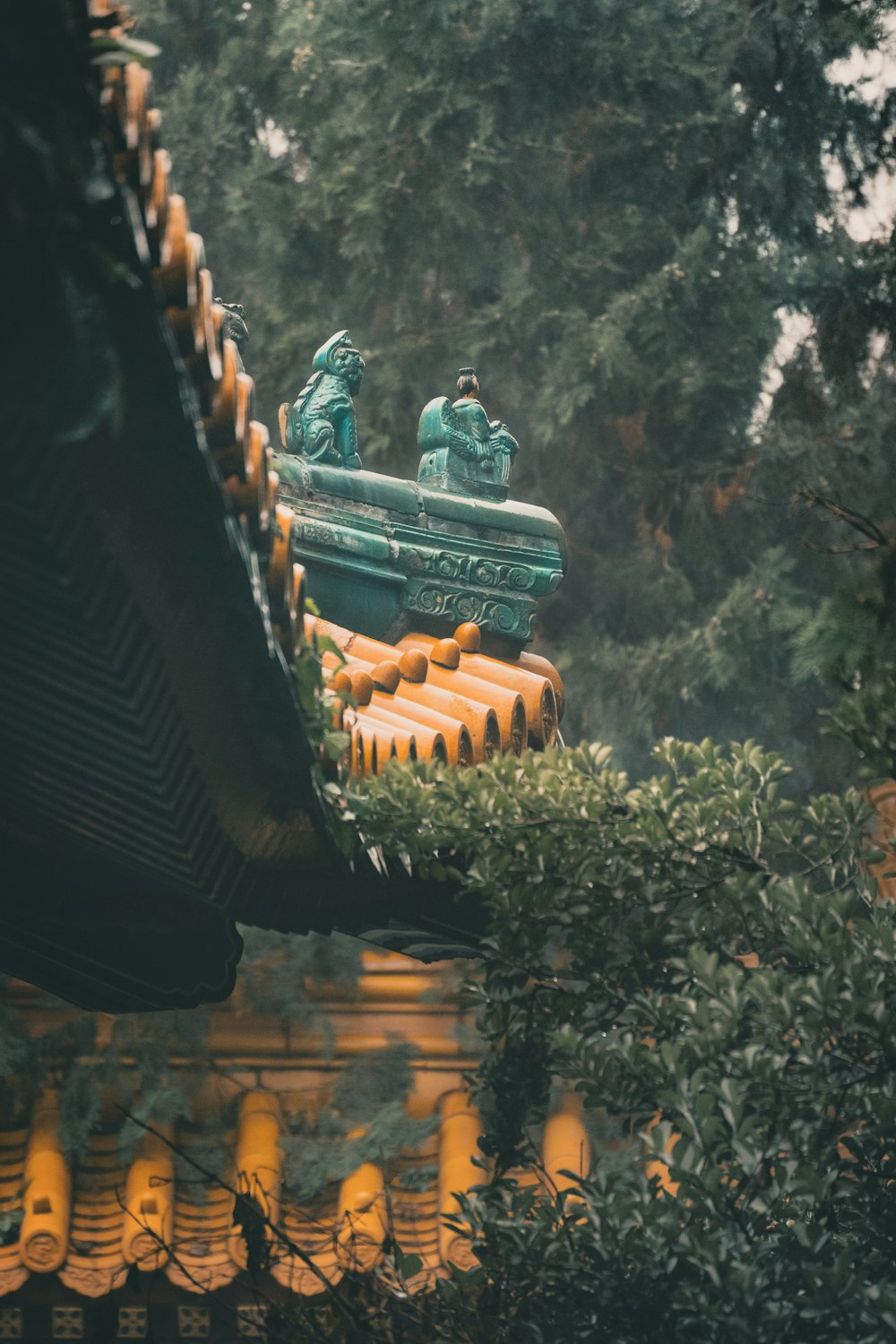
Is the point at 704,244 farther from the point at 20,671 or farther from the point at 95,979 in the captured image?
the point at 20,671

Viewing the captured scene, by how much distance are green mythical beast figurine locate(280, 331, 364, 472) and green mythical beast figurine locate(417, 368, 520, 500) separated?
300 mm

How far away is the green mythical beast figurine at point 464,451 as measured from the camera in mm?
5406

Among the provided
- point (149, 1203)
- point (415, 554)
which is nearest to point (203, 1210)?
point (149, 1203)

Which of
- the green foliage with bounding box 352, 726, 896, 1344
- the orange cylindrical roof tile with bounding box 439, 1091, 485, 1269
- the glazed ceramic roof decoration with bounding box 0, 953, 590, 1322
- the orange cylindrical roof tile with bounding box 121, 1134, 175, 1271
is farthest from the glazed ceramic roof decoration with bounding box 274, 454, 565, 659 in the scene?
the orange cylindrical roof tile with bounding box 121, 1134, 175, 1271

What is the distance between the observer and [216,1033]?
173 inches

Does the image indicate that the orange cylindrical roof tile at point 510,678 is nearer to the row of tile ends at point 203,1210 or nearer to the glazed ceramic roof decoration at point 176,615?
the glazed ceramic roof decoration at point 176,615

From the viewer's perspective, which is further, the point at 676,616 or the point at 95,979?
the point at 676,616

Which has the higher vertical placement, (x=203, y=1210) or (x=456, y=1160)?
(x=456, y=1160)

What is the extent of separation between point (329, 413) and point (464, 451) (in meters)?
0.51

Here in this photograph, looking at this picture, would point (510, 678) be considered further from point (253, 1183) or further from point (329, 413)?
point (253, 1183)

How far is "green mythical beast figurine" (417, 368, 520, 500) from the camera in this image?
5406mm

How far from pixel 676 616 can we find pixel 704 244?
2.55 meters

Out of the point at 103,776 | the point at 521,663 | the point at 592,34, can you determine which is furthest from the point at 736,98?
the point at 103,776

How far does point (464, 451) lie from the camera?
5.46m
